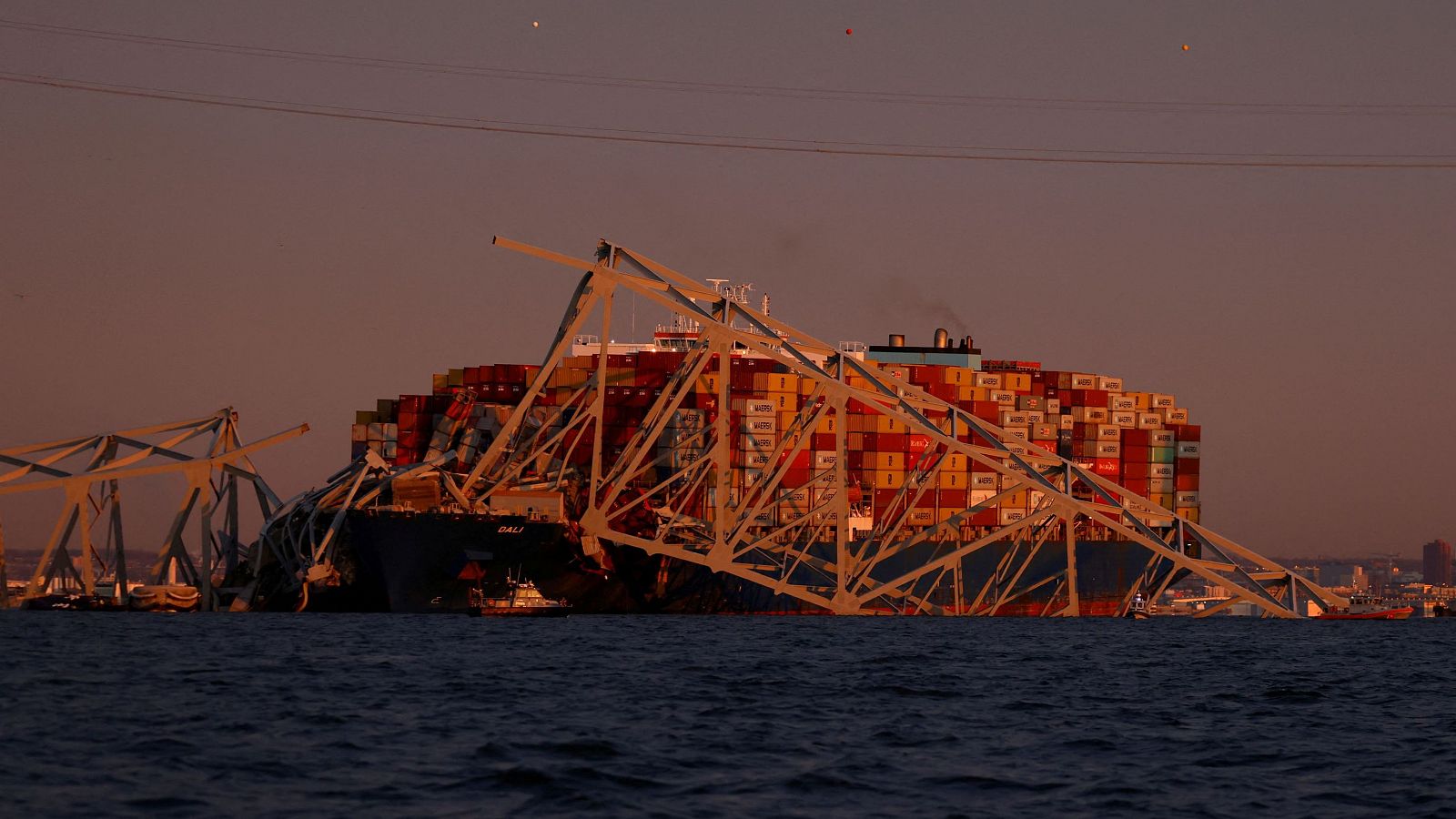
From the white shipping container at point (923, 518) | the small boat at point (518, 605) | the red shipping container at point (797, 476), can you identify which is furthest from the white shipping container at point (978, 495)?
the small boat at point (518, 605)

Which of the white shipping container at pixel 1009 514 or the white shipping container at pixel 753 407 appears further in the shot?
the white shipping container at pixel 1009 514

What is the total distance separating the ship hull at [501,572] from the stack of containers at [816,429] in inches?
267

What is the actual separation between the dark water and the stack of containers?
113 feet

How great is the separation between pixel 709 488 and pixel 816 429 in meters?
7.25

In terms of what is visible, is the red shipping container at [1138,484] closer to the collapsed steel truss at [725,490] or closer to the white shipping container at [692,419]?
the collapsed steel truss at [725,490]

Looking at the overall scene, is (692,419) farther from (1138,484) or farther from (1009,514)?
(1138,484)

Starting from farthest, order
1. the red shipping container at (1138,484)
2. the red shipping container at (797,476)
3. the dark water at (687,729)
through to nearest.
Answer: the red shipping container at (1138,484) < the red shipping container at (797,476) < the dark water at (687,729)

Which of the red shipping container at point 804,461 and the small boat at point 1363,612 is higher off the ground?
the red shipping container at point 804,461

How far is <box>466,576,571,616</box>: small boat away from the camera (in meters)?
69.6

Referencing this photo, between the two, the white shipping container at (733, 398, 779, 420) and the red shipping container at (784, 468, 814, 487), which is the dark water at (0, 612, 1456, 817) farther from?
the white shipping container at (733, 398, 779, 420)

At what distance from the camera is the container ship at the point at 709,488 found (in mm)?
72125

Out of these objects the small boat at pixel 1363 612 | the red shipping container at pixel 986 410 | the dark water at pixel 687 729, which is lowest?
the dark water at pixel 687 729

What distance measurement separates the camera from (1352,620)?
10325 centimetres

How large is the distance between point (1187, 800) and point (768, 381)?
231 ft
